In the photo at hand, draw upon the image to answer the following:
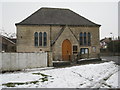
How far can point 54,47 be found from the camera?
2973cm

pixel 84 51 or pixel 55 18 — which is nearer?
pixel 84 51

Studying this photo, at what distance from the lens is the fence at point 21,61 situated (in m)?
18.5

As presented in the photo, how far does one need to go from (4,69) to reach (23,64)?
87.5 inches

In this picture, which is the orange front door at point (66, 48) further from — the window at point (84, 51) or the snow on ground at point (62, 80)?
the snow on ground at point (62, 80)

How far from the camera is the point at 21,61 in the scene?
778 inches

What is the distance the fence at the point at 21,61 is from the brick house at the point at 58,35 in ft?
25.6

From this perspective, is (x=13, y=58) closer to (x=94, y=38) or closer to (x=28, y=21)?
(x=28, y=21)

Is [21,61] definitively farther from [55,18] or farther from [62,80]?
[55,18]

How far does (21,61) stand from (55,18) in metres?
15.3

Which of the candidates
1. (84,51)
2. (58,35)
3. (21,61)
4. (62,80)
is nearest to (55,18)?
(58,35)

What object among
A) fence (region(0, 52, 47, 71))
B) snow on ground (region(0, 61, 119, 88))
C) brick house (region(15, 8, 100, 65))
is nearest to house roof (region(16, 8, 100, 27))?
brick house (region(15, 8, 100, 65))

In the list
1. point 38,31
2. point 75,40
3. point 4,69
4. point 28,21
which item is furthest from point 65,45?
point 4,69

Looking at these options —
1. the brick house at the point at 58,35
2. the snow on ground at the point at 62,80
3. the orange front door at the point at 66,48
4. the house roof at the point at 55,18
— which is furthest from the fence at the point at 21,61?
the house roof at the point at 55,18

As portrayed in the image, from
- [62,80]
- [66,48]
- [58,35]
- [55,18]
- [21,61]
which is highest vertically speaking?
[55,18]
